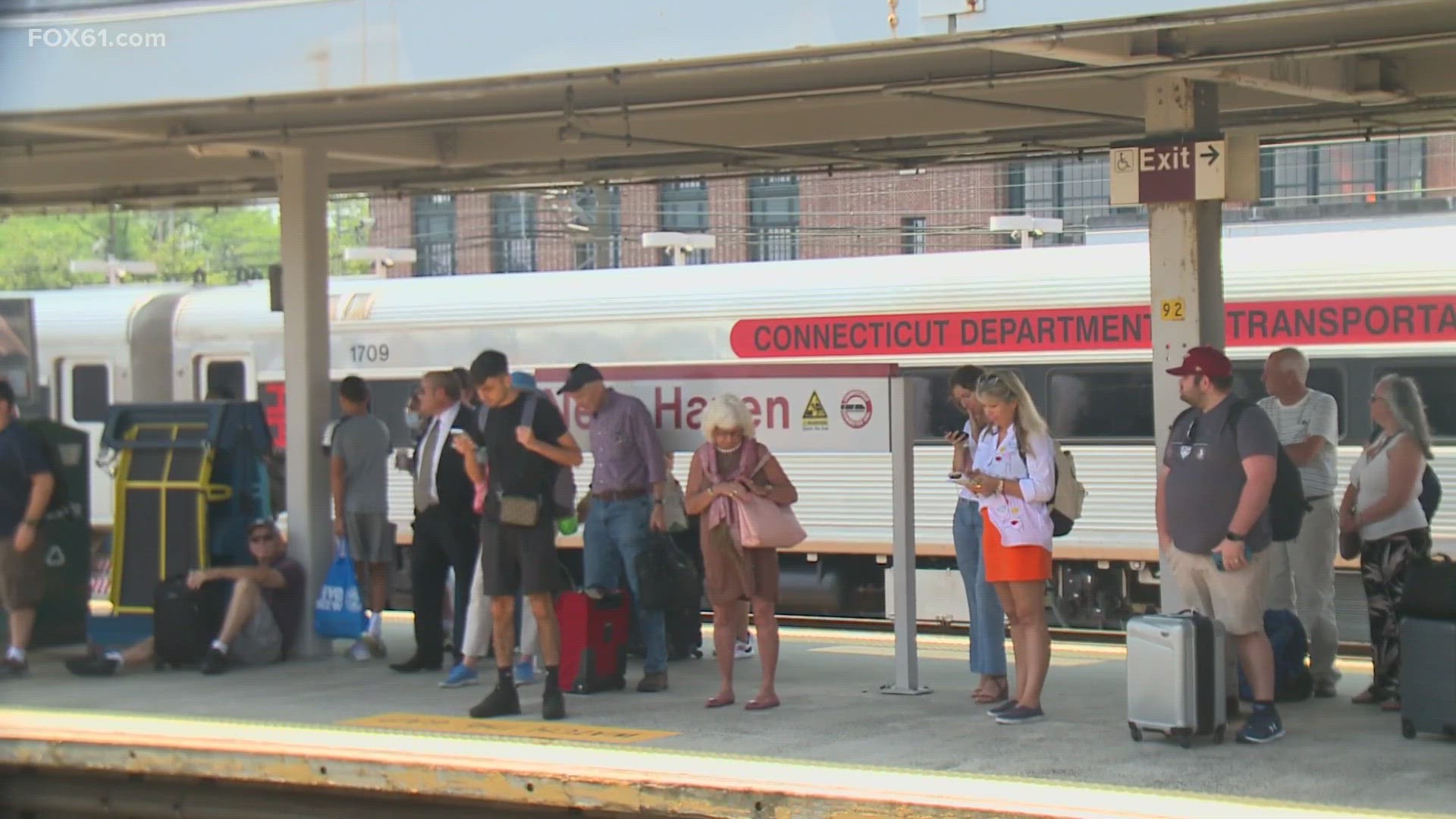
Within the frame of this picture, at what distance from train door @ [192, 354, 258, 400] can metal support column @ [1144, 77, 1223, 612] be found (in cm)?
1159

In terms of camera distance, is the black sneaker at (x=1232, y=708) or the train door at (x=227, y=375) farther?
the train door at (x=227, y=375)

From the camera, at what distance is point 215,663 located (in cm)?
998

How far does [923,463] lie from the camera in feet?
48.8

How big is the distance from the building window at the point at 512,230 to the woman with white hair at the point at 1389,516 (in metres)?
25.4

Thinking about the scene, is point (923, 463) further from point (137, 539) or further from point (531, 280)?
point (137, 539)

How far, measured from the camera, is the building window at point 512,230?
33.0m

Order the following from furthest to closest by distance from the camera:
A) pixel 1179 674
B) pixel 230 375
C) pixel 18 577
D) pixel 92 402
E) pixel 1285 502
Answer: pixel 92 402 → pixel 230 375 → pixel 18 577 → pixel 1285 502 → pixel 1179 674

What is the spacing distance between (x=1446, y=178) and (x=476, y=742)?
19742 millimetres

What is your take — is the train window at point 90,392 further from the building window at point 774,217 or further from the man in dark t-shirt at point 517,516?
the building window at point 774,217

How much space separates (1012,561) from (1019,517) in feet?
0.62

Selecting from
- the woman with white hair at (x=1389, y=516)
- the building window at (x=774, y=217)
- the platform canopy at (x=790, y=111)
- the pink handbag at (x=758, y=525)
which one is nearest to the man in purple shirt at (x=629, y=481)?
the pink handbag at (x=758, y=525)

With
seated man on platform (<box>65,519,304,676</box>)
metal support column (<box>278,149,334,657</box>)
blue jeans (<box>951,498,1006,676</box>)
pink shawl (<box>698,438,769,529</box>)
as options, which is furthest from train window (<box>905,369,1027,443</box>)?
pink shawl (<box>698,438,769,529</box>)

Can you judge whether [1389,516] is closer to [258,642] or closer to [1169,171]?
[1169,171]

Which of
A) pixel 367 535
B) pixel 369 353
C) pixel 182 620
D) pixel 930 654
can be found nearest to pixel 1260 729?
pixel 930 654
